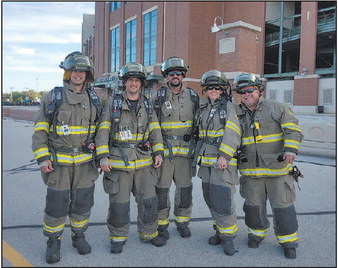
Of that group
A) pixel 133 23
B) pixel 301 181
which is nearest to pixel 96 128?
pixel 301 181

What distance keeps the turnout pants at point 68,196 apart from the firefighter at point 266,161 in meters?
1.81

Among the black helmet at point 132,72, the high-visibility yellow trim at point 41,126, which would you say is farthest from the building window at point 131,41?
the high-visibility yellow trim at point 41,126

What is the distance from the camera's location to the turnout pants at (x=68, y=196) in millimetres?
3293

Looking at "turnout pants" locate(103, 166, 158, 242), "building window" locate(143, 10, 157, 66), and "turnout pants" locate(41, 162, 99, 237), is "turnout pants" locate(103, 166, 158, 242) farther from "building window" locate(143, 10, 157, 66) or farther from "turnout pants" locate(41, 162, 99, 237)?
"building window" locate(143, 10, 157, 66)

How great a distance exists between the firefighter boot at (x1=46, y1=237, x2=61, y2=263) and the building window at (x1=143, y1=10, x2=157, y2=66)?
86.7ft

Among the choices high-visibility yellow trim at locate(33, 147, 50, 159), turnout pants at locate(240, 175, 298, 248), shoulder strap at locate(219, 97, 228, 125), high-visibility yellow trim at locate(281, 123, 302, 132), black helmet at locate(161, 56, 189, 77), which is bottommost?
turnout pants at locate(240, 175, 298, 248)

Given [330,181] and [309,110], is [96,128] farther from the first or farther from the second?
[309,110]

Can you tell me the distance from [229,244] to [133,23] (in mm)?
31401

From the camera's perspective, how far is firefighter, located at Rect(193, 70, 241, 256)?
3.41 metres

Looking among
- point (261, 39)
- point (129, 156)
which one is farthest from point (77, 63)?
point (261, 39)

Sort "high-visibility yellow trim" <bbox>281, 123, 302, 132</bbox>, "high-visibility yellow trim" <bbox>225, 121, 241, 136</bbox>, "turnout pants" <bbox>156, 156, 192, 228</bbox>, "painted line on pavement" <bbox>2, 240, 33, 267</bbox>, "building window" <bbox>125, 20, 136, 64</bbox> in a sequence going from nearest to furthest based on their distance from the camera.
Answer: "painted line on pavement" <bbox>2, 240, 33, 267</bbox>
"high-visibility yellow trim" <bbox>281, 123, 302, 132</bbox>
"high-visibility yellow trim" <bbox>225, 121, 241, 136</bbox>
"turnout pants" <bbox>156, 156, 192, 228</bbox>
"building window" <bbox>125, 20, 136, 64</bbox>

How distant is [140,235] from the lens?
365 cm

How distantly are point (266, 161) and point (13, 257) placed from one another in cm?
289

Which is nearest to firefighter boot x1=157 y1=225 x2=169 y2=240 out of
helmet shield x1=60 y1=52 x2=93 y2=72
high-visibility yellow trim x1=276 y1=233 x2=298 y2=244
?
high-visibility yellow trim x1=276 y1=233 x2=298 y2=244
